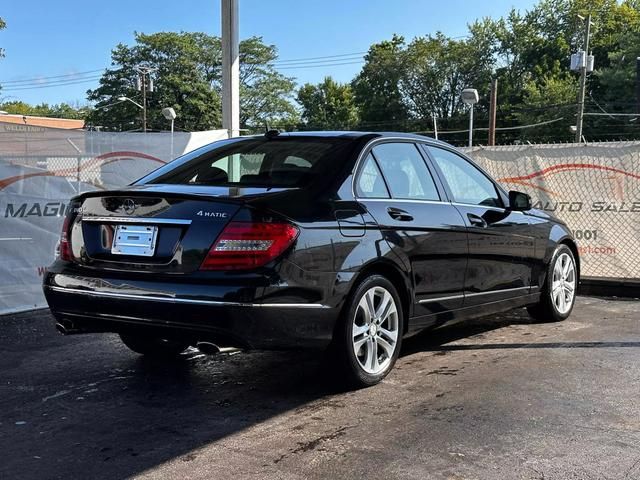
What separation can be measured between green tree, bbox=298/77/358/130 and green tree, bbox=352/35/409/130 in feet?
26.6

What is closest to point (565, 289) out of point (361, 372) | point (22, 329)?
point (361, 372)

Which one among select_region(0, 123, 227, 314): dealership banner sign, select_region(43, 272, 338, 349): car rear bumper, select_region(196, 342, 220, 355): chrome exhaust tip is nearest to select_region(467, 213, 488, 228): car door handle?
select_region(43, 272, 338, 349): car rear bumper

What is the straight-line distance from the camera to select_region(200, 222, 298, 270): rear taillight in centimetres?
364

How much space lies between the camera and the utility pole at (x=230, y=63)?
8805 mm

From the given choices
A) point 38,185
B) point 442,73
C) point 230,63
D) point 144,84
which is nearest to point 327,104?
point 442,73

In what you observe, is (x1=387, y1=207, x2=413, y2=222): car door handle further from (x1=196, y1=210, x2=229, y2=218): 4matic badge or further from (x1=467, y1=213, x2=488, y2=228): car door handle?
(x1=196, y1=210, x2=229, y2=218): 4matic badge

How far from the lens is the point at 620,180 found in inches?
329

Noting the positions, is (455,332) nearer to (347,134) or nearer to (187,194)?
(347,134)

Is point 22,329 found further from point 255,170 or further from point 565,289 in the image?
point 565,289

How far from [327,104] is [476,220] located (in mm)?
80968

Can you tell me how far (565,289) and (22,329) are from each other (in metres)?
5.05

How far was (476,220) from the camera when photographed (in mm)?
5223

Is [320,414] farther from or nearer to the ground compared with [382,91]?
nearer to the ground

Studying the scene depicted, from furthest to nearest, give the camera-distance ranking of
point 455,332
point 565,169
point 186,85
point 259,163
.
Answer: point 186,85 → point 565,169 → point 455,332 → point 259,163
